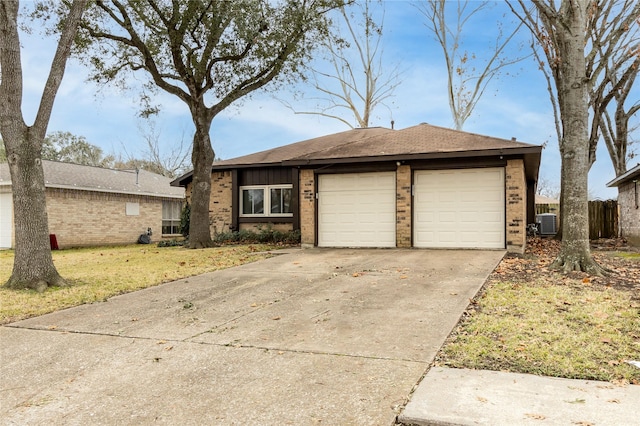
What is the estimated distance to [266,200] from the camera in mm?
18234

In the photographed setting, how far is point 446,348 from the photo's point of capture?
4375 millimetres

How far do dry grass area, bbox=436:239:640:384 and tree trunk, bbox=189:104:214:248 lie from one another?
37.3ft

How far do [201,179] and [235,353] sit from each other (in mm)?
12914

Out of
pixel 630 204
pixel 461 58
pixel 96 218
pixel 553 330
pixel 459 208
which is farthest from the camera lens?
pixel 461 58

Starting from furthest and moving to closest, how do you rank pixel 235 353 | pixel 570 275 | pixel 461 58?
pixel 461 58 < pixel 570 275 < pixel 235 353

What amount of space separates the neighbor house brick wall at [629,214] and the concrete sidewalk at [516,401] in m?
15.4

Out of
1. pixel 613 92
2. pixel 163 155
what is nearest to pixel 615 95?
pixel 613 92

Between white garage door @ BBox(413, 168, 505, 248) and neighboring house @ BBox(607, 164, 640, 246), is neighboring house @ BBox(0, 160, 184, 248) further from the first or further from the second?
neighboring house @ BBox(607, 164, 640, 246)

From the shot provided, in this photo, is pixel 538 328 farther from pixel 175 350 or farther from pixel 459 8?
pixel 459 8

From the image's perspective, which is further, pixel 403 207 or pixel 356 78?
pixel 356 78

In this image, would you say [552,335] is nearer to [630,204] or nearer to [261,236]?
[261,236]

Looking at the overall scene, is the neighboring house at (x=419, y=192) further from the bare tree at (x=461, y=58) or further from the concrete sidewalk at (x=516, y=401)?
the bare tree at (x=461, y=58)

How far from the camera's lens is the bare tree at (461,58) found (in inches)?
1030

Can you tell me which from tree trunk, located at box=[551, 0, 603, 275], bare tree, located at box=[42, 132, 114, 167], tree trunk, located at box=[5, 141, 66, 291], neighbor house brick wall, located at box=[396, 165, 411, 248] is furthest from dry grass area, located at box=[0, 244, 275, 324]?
bare tree, located at box=[42, 132, 114, 167]
